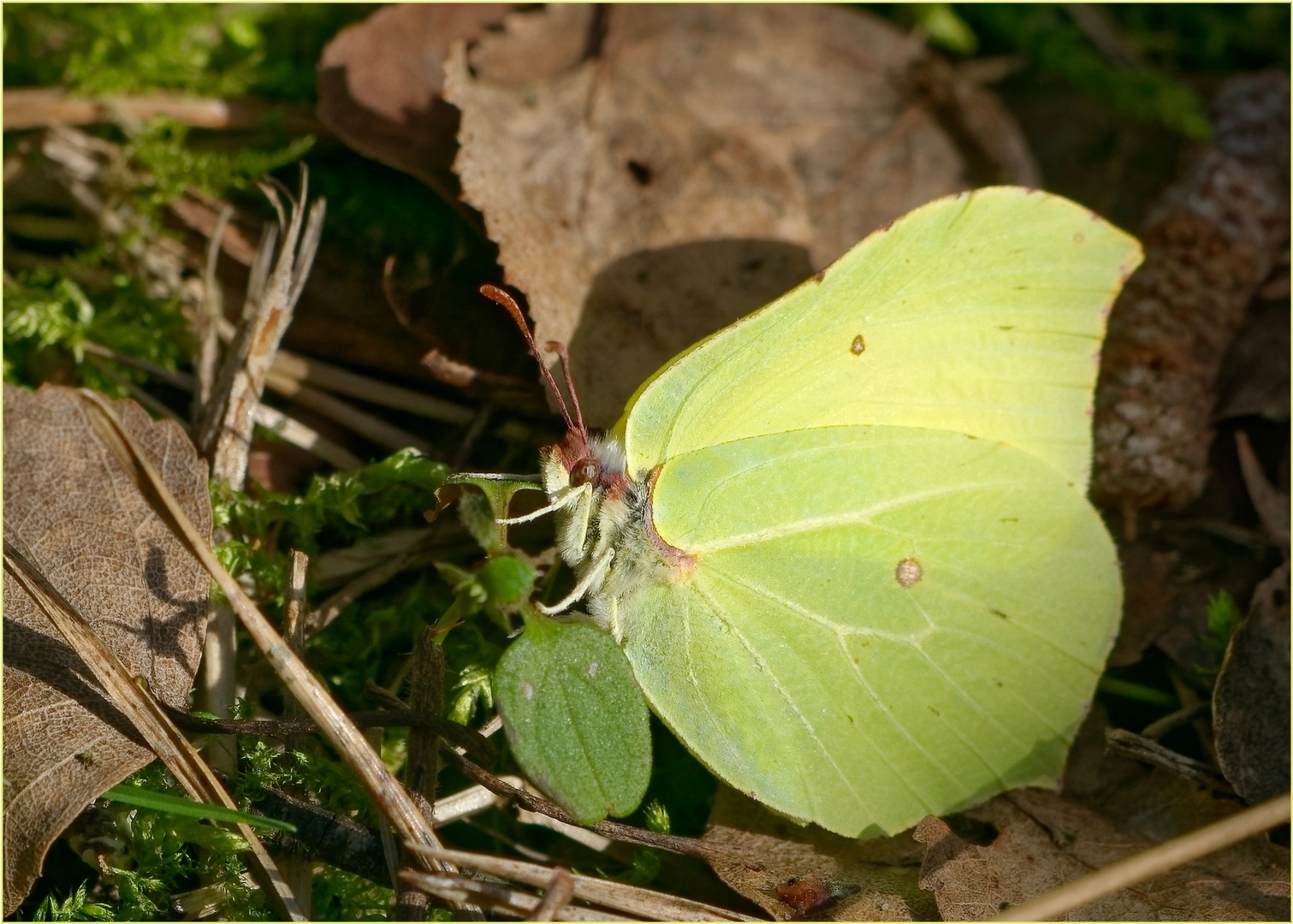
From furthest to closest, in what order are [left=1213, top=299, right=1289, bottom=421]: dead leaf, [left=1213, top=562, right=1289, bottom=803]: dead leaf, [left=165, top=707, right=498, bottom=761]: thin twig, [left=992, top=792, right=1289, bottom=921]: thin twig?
1. [left=1213, top=299, right=1289, bottom=421]: dead leaf
2. [left=1213, top=562, right=1289, bottom=803]: dead leaf
3. [left=165, top=707, right=498, bottom=761]: thin twig
4. [left=992, top=792, right=1289, bottom=921]: thin twig

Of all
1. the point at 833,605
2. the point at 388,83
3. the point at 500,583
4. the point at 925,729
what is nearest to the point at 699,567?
the point at 833,605

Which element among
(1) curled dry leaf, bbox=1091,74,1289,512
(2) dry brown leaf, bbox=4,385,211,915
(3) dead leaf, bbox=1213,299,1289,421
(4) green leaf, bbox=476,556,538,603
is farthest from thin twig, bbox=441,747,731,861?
(3) dead leaf, bbox=1213,299,1289,421

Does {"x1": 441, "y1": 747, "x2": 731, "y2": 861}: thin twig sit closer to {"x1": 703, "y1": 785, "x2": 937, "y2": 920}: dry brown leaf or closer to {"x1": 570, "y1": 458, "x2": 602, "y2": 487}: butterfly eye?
{"x1": 703, "y1": 785, "x2": 937, "y2": 920}: dry brown leaf

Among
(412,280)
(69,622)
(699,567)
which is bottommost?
(69,622)

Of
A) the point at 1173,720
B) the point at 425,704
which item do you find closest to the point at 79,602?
the point at 425,704

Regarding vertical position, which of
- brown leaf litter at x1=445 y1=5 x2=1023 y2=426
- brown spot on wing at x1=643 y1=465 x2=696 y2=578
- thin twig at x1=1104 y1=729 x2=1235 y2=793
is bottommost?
thin twig at x1=1104 y1=729 x2=1235 y2=793

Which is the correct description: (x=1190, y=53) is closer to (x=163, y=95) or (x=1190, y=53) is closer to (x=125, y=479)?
(x=163, y=95)
